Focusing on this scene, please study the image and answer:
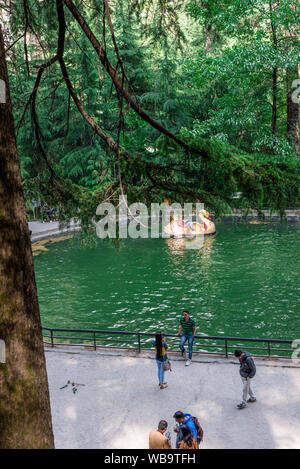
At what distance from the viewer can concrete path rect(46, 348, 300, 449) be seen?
734 cm

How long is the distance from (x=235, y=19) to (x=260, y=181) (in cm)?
1369

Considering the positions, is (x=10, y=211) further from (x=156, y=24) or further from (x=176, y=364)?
(x=176, y=364)

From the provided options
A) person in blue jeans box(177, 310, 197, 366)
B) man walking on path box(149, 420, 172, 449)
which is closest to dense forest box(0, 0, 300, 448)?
man walking on path box(149, 420, 172, 449)

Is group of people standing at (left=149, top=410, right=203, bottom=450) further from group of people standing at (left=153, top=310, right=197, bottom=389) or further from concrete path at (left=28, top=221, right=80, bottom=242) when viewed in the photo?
concrete path at (left=28, top=221, right=80, bottom=242)

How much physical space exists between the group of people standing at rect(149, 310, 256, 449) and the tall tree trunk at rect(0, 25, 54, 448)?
2280 mm

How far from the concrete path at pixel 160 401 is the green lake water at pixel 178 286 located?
3078 millimetres

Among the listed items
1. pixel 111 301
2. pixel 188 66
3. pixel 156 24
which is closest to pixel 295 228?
pixel 188 66

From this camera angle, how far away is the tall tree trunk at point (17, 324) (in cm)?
392

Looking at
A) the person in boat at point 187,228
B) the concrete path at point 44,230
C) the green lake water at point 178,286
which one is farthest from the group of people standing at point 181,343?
the concrete path at point 44,230

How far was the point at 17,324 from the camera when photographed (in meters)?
4.00

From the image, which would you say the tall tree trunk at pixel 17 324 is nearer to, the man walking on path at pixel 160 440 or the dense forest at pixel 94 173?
the dense forest at pixel 94 173

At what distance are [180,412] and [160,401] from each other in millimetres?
2437

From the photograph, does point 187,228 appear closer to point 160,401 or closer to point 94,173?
point 160,401

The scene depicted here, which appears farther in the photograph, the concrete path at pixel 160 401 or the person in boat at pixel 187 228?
the person in boat at pixel 187 228
